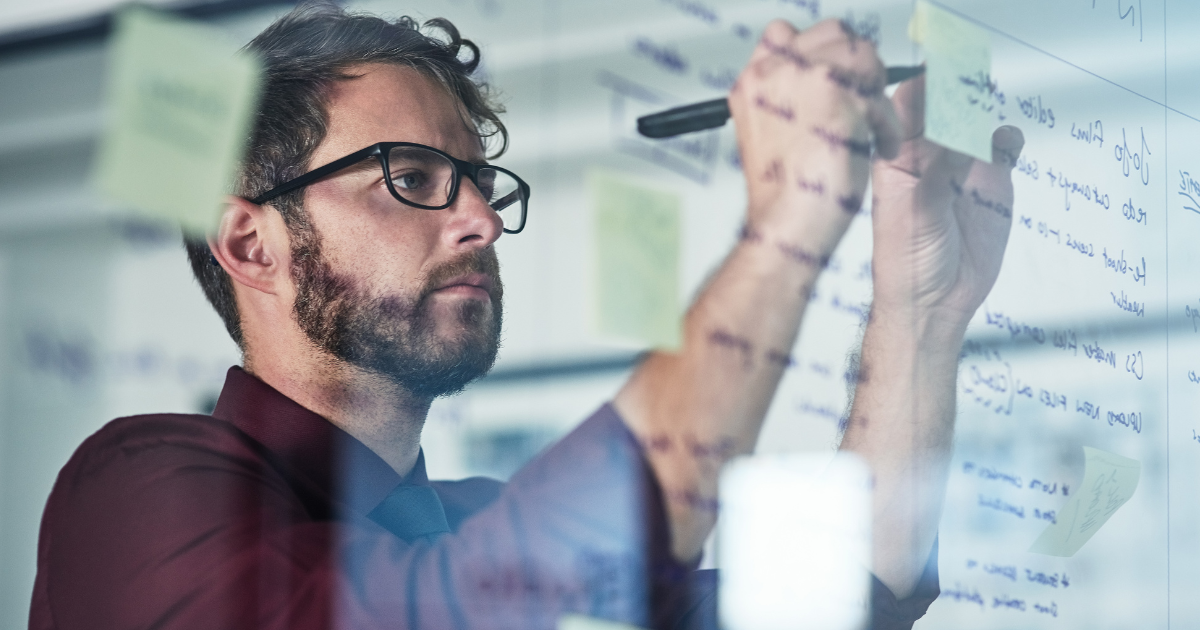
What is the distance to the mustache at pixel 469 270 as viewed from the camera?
0.57 meters

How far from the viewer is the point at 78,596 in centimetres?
51

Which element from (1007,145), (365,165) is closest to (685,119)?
(365,165)

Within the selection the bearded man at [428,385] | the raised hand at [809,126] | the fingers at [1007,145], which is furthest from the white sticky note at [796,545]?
the fingers at [1007,145]

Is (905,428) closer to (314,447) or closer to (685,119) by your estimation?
(685,119)

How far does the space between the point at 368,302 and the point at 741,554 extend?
24 centimetres

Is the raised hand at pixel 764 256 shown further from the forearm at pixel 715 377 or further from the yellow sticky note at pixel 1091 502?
the yellow sticky note at pixel 1091 502

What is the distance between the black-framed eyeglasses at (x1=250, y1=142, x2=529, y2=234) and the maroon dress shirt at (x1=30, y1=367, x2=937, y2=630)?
123 millimetres

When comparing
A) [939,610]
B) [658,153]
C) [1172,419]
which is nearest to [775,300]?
[658,153]

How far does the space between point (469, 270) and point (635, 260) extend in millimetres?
90

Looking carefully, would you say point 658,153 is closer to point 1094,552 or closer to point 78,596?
point 78,596

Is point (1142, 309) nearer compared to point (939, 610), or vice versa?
point (939, 610)

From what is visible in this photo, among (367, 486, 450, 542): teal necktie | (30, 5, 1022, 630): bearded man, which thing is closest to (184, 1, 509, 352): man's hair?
(30, 5, 1022, 630): bearded man

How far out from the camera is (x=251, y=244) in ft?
1.84

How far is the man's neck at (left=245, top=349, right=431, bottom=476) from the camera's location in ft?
1.88
